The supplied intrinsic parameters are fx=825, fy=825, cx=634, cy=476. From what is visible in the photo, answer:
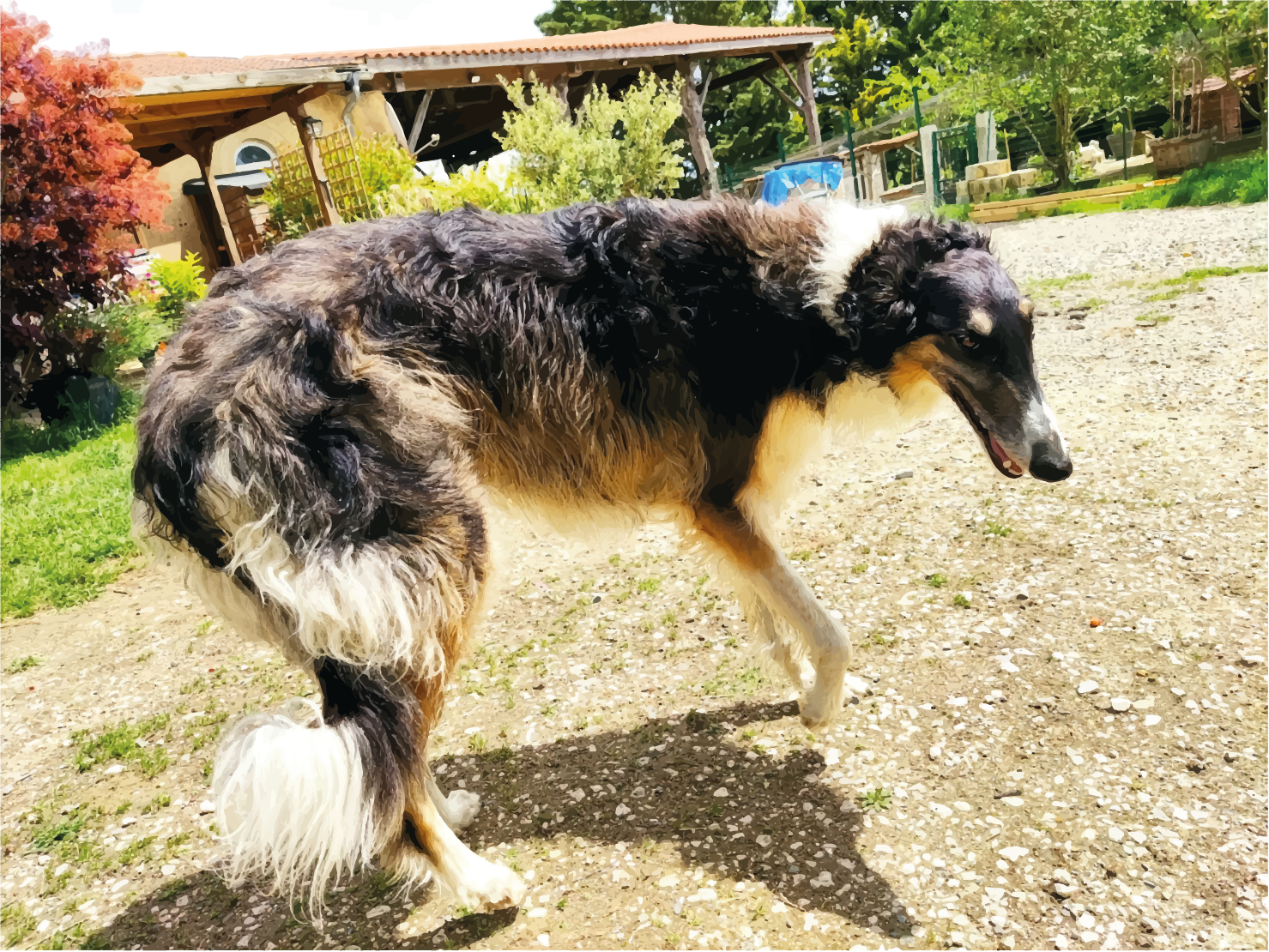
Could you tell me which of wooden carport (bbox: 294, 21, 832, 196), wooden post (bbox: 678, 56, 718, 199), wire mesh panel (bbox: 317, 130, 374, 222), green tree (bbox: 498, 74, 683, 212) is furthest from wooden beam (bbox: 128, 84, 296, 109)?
wooden post (bbox: 678, 56, 718, 199)

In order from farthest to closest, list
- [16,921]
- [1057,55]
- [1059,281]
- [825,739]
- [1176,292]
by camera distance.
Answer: [1057,55], [1059,281], [1176,292], [825,739], [16,921]

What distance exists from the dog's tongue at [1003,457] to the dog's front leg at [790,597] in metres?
0.80

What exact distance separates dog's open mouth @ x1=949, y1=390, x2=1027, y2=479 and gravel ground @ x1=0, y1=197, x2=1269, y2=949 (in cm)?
98

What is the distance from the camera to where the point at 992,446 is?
262cm

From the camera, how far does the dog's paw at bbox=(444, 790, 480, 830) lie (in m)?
2.91

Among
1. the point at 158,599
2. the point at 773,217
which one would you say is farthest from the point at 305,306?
the point at 158,599

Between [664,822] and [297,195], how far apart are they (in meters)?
13.1

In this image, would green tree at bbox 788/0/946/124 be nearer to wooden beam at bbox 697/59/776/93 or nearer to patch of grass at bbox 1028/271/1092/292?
wooden beam at bbox 697/59/776/93

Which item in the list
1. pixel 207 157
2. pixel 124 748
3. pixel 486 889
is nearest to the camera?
pixel 486 889

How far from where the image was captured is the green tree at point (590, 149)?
10664mm

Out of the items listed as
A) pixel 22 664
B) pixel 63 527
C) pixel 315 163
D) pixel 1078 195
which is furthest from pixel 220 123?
pixel 1078 195

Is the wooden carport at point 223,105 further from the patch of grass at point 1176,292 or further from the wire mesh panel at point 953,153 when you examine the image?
the wire mesh panel at point 953,153

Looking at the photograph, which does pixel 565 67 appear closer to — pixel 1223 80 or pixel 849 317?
pixel 1223 80

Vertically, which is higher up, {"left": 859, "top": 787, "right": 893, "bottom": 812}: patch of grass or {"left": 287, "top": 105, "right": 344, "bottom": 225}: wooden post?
{"left": 287, "top": 105, "right": 344, "bottom": 225}: wooden post
